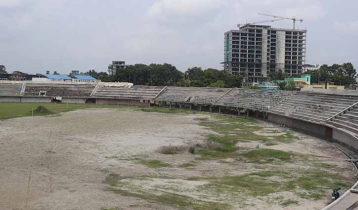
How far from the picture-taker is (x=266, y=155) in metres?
25.1

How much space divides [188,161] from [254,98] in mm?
36970

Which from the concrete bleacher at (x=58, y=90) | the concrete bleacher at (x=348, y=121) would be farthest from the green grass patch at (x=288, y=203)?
the concrete bleacher at (x=58, y=90)

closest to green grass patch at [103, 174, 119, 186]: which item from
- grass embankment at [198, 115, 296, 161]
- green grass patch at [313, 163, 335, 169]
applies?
grass embankment at [198, 115, 296, 161]

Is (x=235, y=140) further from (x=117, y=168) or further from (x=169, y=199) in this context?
(x=169, y=199)

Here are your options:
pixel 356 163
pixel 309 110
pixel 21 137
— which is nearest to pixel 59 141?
pixel 21 137

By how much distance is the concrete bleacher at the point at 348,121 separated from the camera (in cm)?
2944

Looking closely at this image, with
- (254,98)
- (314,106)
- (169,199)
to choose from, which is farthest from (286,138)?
(254,98)

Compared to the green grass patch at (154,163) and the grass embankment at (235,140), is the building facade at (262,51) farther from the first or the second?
the green grass patch at (154,163)

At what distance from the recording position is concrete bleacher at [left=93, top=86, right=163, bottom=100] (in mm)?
76875

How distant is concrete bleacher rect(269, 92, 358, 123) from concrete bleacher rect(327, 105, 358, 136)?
1156mm

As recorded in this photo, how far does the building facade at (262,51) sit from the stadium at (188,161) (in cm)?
11909

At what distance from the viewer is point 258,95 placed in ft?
193

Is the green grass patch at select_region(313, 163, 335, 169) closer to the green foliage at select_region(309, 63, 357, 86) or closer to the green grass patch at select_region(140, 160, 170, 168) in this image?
the green grass patch at select_region(140, 160, 170, 168)

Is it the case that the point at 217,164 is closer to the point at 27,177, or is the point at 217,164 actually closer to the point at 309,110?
the point at 27,177
